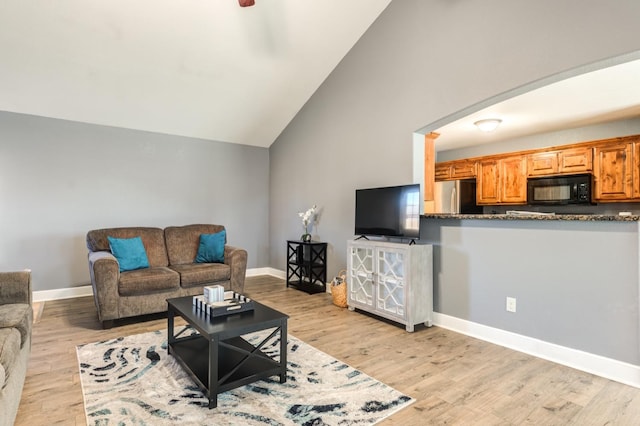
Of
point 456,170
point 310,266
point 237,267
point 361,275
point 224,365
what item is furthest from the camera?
point 456,170

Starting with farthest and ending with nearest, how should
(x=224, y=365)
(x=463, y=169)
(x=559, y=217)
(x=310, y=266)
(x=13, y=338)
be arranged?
(x=463, y=169) → (x=310, y=266) → (x=559, y=217) → (x=224, y=365) → (x=13, y=338)

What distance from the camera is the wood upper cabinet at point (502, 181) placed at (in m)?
5.25

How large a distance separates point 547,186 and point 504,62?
9.12 feet

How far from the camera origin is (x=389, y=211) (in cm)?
371

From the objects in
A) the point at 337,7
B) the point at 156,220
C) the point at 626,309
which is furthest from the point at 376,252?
the point at 156,220

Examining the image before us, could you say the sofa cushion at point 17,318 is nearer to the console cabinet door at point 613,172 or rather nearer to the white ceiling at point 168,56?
the white ceiling at point 168,56

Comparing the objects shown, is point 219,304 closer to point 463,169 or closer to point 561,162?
point 561,162

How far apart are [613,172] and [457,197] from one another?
198 cm

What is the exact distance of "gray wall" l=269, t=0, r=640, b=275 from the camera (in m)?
2.51

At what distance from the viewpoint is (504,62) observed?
9.46ft

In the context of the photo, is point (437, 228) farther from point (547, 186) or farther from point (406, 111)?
point (547, 186)

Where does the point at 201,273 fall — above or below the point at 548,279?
below

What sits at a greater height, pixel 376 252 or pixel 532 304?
pixel 376 252

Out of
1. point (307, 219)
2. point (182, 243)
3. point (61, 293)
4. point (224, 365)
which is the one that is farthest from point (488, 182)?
point (61, 293)
